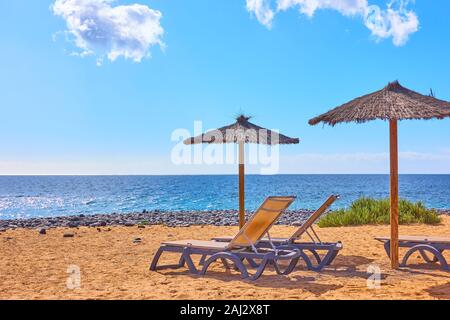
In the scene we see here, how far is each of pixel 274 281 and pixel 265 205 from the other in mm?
908

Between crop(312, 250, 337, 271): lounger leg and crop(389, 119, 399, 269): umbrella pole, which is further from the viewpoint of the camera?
crop(312, 250, 337, 271): lounger leg

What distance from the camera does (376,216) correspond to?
13.1 m

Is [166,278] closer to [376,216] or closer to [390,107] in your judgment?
[390,107]

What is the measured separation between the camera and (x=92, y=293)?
546 cm

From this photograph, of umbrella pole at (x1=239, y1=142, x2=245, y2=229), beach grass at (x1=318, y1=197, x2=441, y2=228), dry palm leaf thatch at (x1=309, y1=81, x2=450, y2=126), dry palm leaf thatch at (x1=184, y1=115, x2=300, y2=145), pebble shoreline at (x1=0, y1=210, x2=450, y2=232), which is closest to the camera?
dry palm leaf thatch at (x1=309, y1=81, x2=450, y2=126)

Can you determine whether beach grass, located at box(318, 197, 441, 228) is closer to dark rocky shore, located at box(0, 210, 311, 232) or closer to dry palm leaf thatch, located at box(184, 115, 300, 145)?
dark rocky shore, located at box(0, 210, 311, 232)

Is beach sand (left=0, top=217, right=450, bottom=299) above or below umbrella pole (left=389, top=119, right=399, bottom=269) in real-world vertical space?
below

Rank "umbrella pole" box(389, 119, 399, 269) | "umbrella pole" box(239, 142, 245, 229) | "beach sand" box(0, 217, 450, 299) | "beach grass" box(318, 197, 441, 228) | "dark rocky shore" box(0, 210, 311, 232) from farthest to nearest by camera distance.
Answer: "dark rocky shore" box(0, 210, 311, 232) → "beach grass" box(318, 197, 441, 228) → "umbrella pole" box(239, 142, 245, 229) → "umbrella pole" box(389, 119, 399, 269) → "beach sand" box(0, 217, 450, 299)

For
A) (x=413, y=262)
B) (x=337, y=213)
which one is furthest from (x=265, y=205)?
(x=337, y=213)

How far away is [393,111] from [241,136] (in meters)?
2.79

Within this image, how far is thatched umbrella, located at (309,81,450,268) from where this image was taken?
21.0ft

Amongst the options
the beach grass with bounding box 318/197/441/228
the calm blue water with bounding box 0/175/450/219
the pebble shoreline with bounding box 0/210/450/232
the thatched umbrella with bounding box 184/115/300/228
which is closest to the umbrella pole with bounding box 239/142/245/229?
the thatched umbrella with bounding box 184/115/300/228

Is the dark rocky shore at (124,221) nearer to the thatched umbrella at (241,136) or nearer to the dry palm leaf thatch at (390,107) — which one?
the thatched umbrella at (241,136)

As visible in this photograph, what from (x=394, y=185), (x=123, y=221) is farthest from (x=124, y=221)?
(x=394, y=185)
